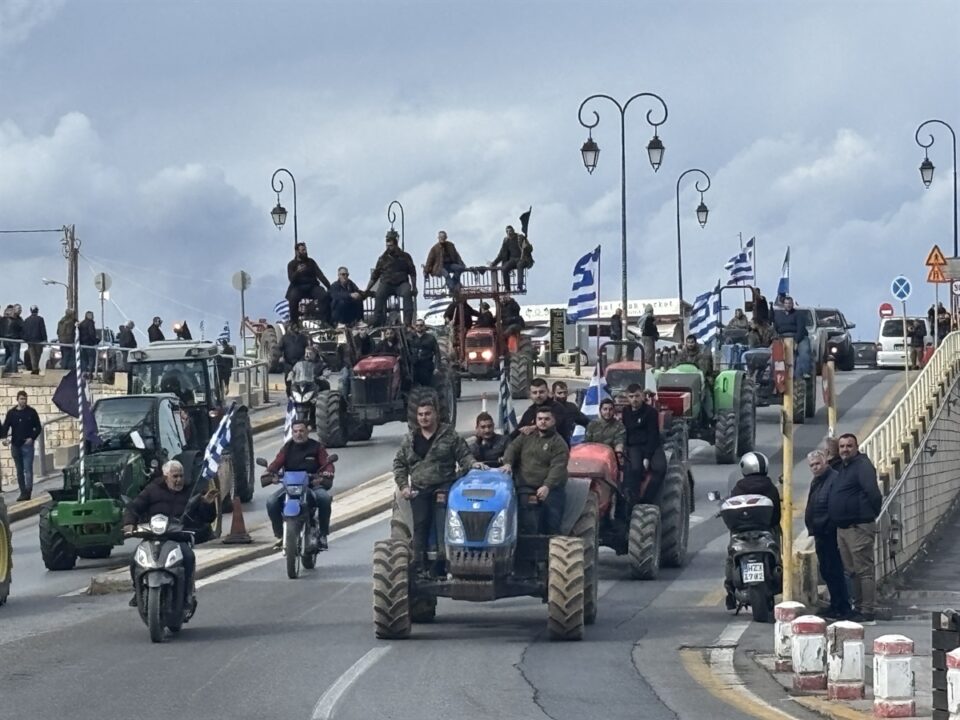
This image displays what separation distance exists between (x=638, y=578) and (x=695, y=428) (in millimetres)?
11186

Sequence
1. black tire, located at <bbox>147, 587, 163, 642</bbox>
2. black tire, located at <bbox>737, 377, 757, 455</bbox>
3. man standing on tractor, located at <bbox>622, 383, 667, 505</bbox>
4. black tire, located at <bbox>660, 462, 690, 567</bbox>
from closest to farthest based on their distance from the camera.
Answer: black tire, located at <bbox>147, 587, 163, 642</bbox> → black tire, located at <bbox>660, 462, 690, 567</bbox> → man standing on tractor, located at <bbox>622, 383, 667, 505</bbox> → black tire, located at <bbox>737, 377, 757, 455</bbox>

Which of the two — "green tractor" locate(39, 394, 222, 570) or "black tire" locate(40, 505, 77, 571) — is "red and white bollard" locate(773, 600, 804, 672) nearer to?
"green tractor" locate(39, 394, 222, 570)

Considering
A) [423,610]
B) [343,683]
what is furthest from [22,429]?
[343,683]

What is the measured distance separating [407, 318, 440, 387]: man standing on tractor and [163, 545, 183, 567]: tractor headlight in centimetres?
1960

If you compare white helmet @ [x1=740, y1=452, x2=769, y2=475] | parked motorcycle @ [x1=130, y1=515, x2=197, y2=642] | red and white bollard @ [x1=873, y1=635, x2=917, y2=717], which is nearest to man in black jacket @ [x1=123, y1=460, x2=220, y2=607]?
parked motorcycle @ [x1=130, y1=515, x2=197, y2=642]

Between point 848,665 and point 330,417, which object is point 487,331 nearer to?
point 330,417

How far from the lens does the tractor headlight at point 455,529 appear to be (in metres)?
16.8

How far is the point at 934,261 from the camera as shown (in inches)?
1836

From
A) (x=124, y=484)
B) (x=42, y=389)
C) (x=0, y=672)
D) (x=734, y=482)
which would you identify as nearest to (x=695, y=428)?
(x=124, y=484)

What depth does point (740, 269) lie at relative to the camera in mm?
47062

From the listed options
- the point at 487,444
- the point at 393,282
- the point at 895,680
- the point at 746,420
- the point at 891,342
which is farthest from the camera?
the point at 891,342

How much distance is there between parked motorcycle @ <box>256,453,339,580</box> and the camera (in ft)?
71.9

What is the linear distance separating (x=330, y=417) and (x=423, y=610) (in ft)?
61.1

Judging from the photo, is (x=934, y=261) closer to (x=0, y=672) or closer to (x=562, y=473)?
(x=562, y=473)
